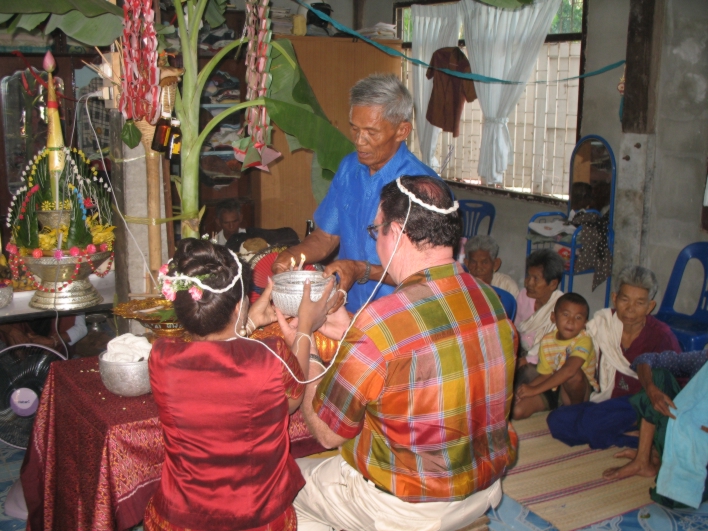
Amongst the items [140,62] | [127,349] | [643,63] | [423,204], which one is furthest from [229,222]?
[423,204]

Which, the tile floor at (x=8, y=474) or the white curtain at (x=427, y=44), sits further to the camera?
the white curtain at (x=427, y=44)

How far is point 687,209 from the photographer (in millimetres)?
4559

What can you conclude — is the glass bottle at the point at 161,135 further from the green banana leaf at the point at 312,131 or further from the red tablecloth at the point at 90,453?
the red tablecloth at the point at 90,453

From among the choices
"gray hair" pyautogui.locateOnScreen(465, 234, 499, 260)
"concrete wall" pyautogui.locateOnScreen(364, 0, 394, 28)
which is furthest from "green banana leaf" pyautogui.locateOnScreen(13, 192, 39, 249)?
"concrete wall" pyautogui.locateOnScreen(364, 0, 394, 28)

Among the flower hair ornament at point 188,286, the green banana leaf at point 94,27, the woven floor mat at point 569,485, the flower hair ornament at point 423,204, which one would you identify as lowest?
the woven floor mat at point 569,485

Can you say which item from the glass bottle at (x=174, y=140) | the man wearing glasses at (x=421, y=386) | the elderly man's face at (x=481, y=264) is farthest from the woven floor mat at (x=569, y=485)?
the glass bottle at (x=174, y=140)

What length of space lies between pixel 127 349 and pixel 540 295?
2845 millimetres

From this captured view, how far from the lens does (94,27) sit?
286 cm

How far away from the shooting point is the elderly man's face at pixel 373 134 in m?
2.38

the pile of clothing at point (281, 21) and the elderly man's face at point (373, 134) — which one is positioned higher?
the pile of clothing at point (281, 21)

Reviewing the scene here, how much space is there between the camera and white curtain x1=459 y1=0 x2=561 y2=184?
5680 mm

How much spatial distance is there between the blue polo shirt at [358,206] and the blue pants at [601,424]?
1.58 meters

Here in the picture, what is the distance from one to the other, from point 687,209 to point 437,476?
370 centimetres

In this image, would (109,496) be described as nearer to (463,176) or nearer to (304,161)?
(304,161)
